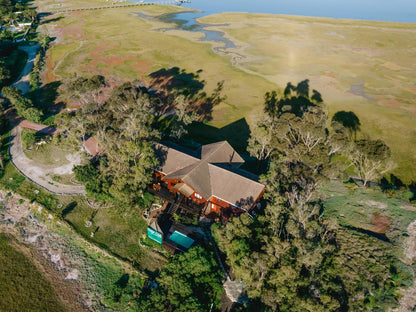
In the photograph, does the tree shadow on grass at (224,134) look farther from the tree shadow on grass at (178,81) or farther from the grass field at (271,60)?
the tree shadow on grass at (178,81)

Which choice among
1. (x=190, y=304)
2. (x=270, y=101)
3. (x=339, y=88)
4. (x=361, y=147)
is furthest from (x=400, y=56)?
(x=190, y=304)

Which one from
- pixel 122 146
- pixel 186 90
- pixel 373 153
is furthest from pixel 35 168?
pixel 373 153

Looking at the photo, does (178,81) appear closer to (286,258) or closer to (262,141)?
(262,141)

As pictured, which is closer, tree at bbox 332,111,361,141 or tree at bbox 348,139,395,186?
tree at bbox 348,139,395,186

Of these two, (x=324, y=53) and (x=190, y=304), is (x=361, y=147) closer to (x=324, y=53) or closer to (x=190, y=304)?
(x=190, y=304)

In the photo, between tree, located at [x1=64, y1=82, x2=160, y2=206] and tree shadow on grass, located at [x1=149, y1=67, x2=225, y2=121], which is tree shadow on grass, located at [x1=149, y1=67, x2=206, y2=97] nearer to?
tree shadow on grass, located at [x1=149, y1=67, x2=225, y2=121]

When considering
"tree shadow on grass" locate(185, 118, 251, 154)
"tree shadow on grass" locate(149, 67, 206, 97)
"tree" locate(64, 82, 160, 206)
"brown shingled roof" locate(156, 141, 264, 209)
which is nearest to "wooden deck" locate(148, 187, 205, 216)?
"brown shingled roof" locate(156, 141, 264, 209)
